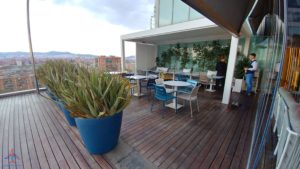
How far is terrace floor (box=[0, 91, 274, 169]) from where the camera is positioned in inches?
68.6

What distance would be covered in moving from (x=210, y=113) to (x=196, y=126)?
944 mm

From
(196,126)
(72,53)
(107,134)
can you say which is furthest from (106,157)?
(72,53)

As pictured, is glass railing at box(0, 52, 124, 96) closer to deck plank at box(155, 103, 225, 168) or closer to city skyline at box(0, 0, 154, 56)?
city skyline at box(0, 0, 154, 56)

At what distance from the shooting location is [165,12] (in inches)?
303

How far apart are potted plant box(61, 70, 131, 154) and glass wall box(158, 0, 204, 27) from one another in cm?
604

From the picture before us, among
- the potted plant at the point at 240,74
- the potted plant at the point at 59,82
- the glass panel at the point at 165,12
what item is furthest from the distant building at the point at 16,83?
the potted plant at the point at 240,74

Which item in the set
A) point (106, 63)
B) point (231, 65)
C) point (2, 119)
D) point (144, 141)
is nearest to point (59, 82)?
A: point (106, 63)

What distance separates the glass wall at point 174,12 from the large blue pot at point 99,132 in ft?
20.8

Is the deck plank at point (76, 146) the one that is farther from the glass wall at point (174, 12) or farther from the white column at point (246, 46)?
the white column at point (246, 46)

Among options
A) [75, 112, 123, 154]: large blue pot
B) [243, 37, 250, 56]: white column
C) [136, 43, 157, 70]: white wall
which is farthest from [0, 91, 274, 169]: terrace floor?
[136, 43, 157, 70]: white wall

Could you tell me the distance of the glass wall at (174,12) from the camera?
634 centimetres

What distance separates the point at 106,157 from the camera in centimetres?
183

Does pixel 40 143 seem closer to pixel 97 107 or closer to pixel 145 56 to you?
pixel 97 107

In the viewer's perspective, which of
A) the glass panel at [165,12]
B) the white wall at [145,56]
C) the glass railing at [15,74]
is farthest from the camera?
the white wall at [145,56]
